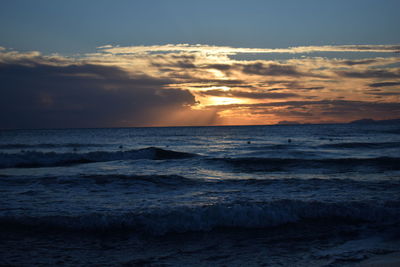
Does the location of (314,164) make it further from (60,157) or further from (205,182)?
(60,157)

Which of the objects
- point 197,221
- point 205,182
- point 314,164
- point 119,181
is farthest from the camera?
point 314,164

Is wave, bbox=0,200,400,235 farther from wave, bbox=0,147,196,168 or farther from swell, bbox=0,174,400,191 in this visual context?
wave, bbox=0,147,196,168

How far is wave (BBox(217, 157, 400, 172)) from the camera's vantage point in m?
18.4

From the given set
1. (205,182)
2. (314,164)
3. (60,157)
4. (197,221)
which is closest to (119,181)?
(205,182)

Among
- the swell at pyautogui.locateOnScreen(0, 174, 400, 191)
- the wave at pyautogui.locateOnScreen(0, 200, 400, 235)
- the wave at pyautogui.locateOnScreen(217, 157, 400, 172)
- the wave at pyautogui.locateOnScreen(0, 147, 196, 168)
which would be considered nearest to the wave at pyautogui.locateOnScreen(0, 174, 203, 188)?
the swell at pyautogui.locateOnScreen(0, 174, 400, 191)

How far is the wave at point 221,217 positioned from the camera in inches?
311

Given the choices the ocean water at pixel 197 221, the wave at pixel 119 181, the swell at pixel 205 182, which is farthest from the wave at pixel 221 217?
the wave at pixel 119 181

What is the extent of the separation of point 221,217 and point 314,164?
44.1ft

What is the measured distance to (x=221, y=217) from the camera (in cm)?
845

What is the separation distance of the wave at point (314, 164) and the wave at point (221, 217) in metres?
8.81

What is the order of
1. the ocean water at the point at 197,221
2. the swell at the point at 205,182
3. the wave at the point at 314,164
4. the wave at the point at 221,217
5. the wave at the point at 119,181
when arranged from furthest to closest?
1. the wave at the point at 314,164
2. the wave at the point at 119,181
3. the swell at the point at 205,182
4. the wave at the point at 221,217
5. the ocean water at the point at 197,221

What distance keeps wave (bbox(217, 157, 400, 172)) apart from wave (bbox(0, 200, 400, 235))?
881cm

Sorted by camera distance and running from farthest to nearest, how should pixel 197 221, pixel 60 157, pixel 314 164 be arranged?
pixel 60 157 < pixel 314 164 < pixel 197 221

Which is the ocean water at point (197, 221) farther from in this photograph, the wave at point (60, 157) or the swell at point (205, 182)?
the wave at point (60, 157)
